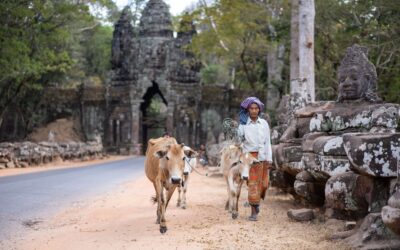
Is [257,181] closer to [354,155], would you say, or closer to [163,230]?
[163,230]

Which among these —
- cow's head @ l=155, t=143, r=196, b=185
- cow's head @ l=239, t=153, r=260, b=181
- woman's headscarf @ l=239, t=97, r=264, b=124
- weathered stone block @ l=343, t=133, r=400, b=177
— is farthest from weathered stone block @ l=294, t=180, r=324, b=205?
weathered stone block @ l=343, t=133, r=400, b=177

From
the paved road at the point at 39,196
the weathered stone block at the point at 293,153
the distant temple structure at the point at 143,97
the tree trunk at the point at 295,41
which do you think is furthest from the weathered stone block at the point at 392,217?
the distant temple structure at the point at 143,97

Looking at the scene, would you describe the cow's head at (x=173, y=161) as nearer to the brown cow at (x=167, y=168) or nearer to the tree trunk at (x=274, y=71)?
the brown cow at (x=167, y=168)

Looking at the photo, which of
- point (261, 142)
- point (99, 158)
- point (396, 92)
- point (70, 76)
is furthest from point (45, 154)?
point (70, 76)

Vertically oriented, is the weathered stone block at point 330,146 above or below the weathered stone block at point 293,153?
above

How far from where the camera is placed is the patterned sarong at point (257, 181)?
784cm

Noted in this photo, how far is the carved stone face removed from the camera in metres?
7.54

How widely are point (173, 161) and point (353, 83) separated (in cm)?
316

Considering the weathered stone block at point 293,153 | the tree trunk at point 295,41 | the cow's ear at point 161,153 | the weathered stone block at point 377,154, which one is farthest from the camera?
the tree trunk at point 295,41

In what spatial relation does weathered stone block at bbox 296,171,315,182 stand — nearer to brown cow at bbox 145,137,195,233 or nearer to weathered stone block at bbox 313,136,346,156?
weathered stone block at bbox 313,136,346,156

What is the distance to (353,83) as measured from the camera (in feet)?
24.8

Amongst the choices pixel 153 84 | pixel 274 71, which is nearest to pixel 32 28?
pixel 274 71

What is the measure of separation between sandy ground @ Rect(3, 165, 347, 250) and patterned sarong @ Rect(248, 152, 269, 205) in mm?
390

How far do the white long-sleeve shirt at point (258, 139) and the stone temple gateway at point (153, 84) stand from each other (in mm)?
30242
